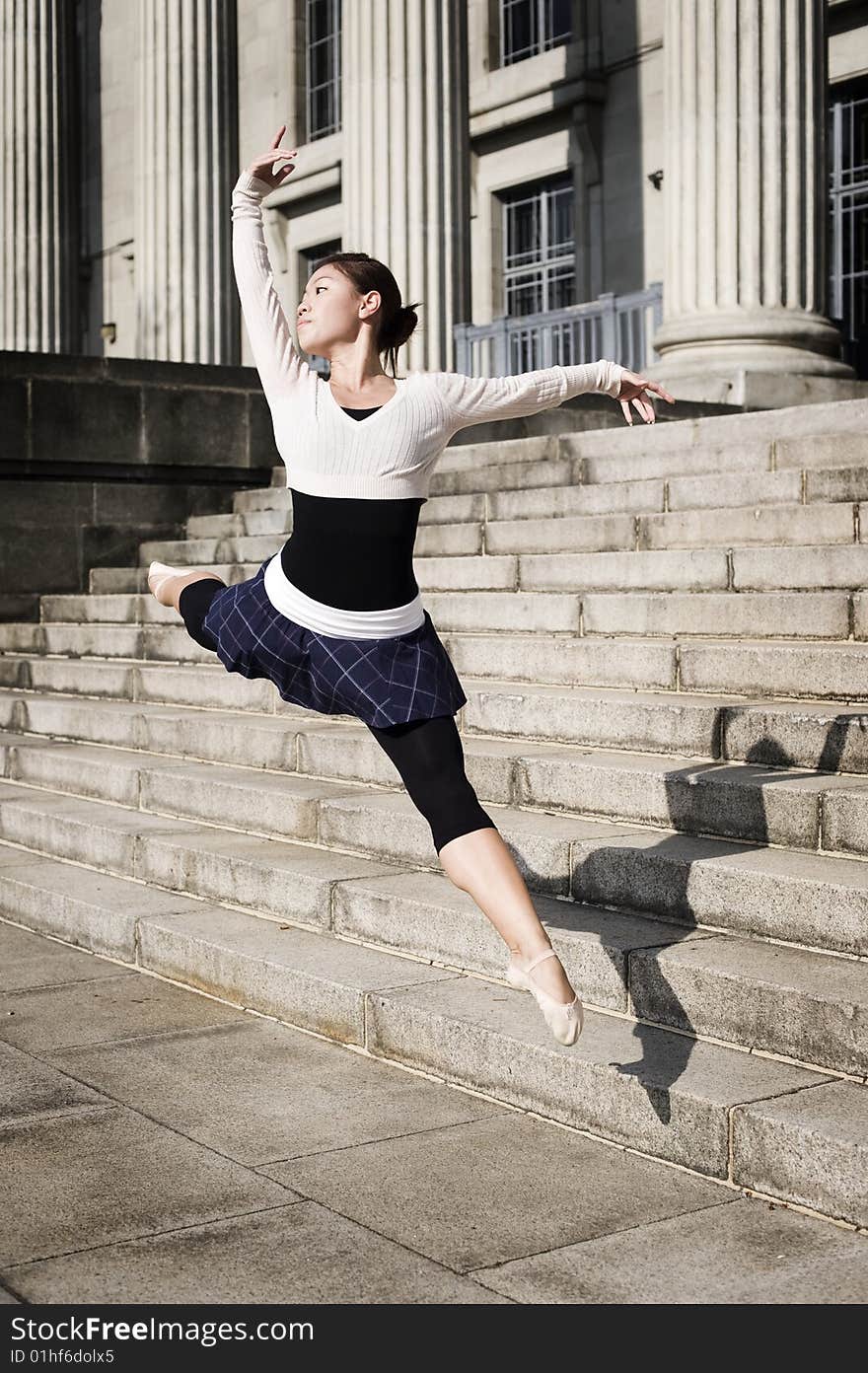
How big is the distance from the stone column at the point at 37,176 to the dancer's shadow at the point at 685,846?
16888mm

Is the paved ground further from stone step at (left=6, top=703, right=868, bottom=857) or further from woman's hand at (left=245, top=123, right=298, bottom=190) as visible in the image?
woman's hand at (left=245, top=123, right=298, bottom=190)

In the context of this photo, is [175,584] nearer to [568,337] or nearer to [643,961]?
[643,961]

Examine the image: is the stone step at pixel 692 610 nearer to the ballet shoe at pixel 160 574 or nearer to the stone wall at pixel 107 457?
the ballet shoe at pixel 160 574

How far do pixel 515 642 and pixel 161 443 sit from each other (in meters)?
6.40

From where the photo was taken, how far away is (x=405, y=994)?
15.9 ft

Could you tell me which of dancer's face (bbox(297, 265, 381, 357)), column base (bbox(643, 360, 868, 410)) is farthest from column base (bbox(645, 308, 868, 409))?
dancer's face (bbox(297, 265, 381, 357))

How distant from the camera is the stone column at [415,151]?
1570cm

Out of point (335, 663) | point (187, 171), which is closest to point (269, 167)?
point (335, 663)

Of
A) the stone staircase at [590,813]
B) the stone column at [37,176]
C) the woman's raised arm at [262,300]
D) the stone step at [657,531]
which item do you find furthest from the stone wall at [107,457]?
the woman's raised arm at [262,300]

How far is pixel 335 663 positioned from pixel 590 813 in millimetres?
2446

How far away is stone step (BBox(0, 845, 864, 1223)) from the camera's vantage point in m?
3.72

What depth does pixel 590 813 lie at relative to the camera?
5.99 metres

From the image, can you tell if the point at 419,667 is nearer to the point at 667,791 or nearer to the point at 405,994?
the point at 405,994
